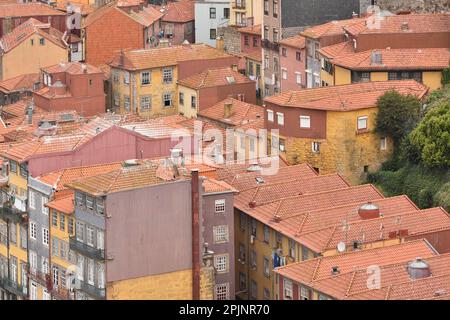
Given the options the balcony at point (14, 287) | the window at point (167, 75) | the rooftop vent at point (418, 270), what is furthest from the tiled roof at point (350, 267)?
the window at point (167, 75)

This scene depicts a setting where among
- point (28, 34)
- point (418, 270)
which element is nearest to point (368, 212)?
point (418, 270)

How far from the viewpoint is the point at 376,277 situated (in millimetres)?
80875

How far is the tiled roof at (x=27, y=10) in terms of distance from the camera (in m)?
134

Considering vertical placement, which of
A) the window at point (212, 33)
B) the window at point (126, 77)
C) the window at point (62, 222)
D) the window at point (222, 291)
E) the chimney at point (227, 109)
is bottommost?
the window at point (222, 291)

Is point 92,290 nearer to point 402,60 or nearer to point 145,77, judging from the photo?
point 402,60

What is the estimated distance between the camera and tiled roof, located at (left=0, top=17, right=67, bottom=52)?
12500 centimetres

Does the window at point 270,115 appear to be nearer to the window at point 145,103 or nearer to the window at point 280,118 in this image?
the window at point 280,118

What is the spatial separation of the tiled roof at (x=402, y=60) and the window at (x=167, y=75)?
569 inches

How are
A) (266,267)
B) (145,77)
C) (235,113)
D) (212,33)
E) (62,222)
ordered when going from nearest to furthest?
(62,222) < (266,267) < (235,113) < (145,77) < (212,33)

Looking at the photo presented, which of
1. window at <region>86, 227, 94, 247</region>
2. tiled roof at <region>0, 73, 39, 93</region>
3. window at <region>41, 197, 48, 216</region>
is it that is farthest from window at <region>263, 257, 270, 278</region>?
tiled roof at <region>0, 73, 39, 93</region>

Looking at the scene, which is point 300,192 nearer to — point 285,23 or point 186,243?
point 186,243

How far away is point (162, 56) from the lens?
119m

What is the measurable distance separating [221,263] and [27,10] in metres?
A: 49.5

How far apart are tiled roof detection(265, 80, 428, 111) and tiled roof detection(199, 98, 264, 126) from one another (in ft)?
19.4
